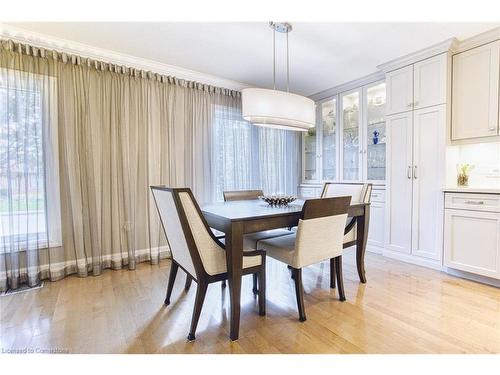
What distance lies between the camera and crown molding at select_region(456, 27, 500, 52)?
2424mm

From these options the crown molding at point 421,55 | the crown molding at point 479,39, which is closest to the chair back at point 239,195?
the crown molding at point 421,55

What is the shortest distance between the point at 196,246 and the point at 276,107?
1306mm

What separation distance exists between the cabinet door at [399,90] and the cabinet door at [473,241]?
1.28 m

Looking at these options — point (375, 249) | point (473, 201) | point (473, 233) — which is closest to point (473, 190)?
point (473, 201)

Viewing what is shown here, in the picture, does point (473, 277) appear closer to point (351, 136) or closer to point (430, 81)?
point (430, 81)

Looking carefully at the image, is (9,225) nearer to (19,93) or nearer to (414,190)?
(19,93)

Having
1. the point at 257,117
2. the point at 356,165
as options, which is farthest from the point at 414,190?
the point at 257,117

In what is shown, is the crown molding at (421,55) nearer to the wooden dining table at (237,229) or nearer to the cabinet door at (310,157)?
the cabinet door at (310,157)

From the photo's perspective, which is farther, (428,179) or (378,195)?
(378,195)

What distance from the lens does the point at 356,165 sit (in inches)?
148

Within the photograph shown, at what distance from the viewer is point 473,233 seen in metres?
2.46

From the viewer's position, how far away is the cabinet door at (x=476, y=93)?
8.09 ft

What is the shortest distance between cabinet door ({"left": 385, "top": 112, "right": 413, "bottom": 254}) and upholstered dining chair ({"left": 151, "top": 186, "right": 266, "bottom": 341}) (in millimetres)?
2141

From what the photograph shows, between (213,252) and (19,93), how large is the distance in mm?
2332
